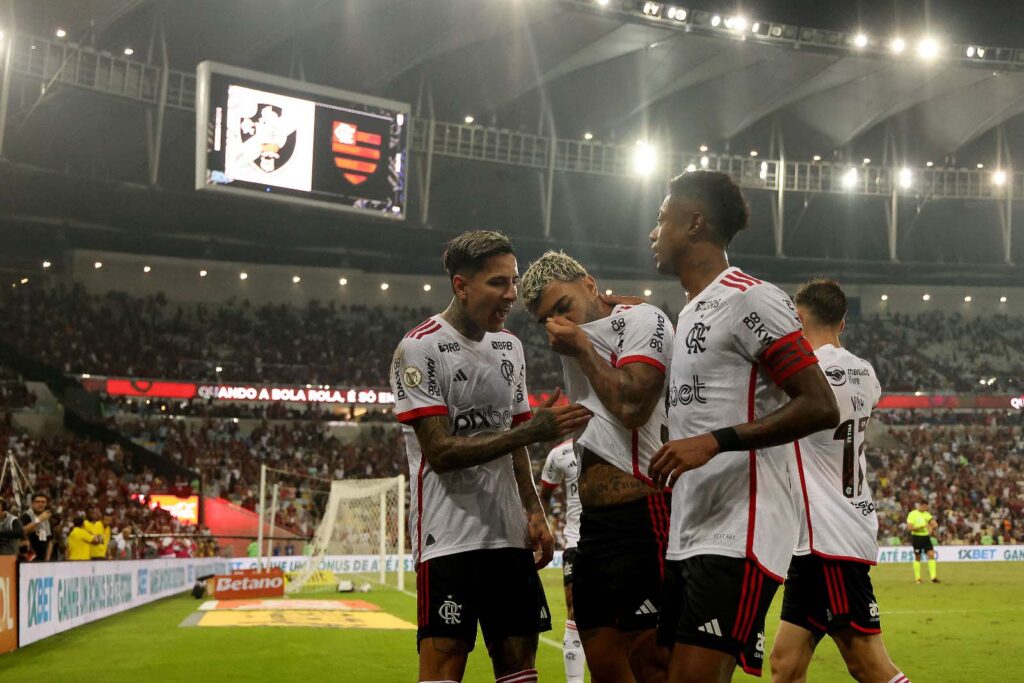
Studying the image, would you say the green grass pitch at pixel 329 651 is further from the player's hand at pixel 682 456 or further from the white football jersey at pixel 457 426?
the player's hand at pixel 682 456

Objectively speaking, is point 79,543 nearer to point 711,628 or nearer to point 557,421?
point 557,421

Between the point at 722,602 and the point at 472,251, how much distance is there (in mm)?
1967

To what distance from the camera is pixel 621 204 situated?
4900 cm

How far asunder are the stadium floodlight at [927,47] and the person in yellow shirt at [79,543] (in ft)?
123

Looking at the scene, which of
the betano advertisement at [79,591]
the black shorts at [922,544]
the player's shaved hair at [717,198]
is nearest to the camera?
the player's shaved hair at [717,198]

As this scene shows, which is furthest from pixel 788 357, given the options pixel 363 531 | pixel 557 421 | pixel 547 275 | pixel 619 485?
pixel 363 531

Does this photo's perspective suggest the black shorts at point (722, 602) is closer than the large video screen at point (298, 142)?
Yes

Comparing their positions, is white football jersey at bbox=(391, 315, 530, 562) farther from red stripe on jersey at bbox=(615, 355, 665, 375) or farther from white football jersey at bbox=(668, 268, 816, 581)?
white football jersey at bbox=(668, 268, 816, 581)

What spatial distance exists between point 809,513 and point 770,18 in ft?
145

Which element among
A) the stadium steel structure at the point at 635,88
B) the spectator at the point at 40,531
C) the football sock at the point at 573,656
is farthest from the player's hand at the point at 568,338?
the stadium steel structure at the point at 635,88

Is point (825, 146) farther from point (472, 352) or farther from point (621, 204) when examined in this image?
point (472, 352)

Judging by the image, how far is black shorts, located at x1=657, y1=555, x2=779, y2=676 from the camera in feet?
12.3

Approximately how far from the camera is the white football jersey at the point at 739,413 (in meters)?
3.85

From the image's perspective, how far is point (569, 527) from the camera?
8.71m
